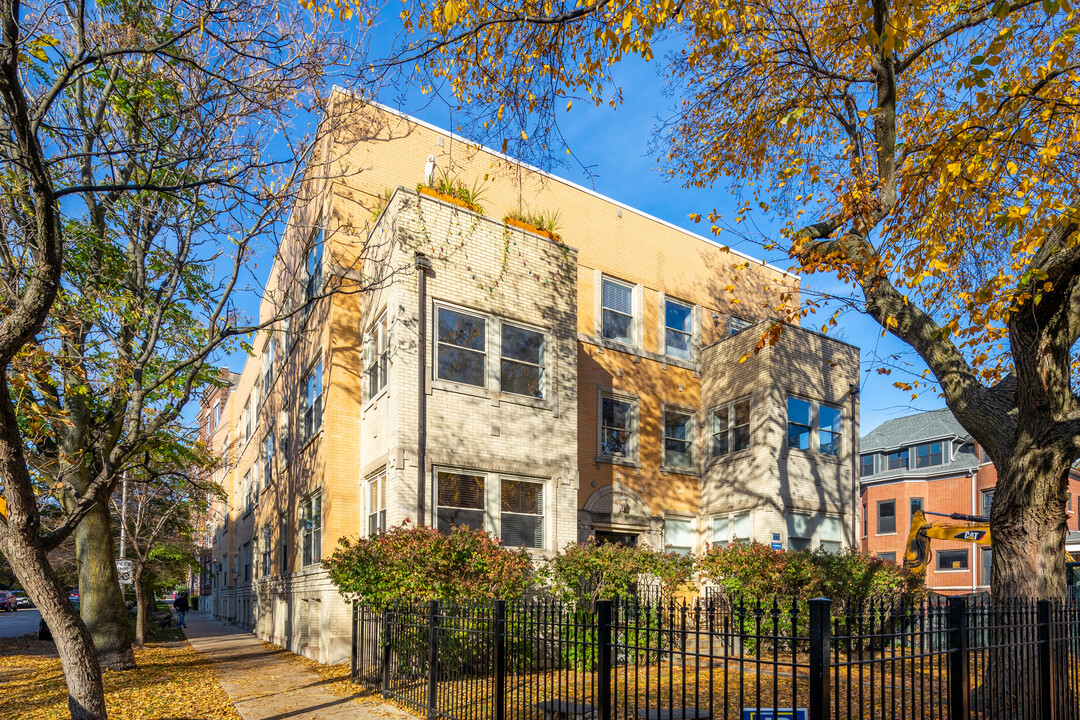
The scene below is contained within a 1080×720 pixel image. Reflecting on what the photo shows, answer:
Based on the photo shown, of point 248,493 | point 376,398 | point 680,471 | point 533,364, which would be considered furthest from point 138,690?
point 248,493

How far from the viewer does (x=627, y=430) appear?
65.4 feet

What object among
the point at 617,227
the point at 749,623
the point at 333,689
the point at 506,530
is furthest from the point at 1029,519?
the point at 617,227

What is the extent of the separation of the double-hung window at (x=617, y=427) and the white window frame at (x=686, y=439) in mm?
1019

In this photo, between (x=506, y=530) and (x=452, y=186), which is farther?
(x=452, y=186)

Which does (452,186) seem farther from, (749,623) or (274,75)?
(749,623)

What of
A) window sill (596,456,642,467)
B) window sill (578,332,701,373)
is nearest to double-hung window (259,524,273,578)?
window sill (596,456,642,467)

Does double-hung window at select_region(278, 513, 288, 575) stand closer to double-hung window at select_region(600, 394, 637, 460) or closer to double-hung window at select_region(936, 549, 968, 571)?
double-hung window at select_region(600, 394, 637, 460)

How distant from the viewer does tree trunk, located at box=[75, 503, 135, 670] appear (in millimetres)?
15219

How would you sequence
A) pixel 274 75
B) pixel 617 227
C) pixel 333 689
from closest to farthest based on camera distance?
pixel 274 75, pixel 333 689, pixel 617 227

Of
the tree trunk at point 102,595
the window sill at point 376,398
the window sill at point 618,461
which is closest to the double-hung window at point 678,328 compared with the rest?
the window sill at point 618,461

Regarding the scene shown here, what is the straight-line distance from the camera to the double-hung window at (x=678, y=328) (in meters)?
21.7

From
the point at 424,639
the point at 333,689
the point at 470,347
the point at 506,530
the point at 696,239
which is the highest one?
the point at 696,239

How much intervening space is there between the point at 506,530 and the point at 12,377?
28.6 feet

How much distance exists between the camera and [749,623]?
15000 mm
